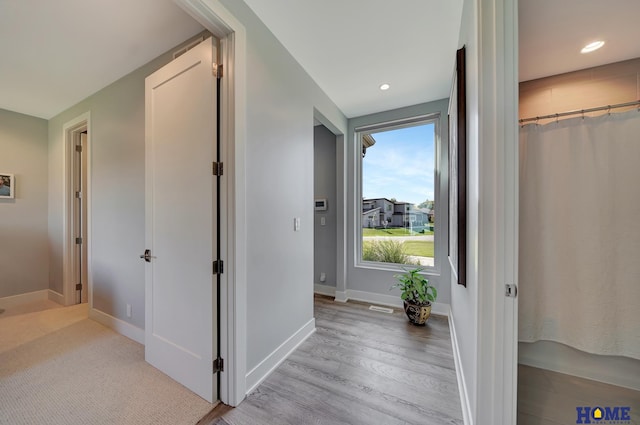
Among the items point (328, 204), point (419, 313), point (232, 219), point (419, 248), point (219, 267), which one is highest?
point (328, 204)

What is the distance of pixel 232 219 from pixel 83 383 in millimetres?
1692

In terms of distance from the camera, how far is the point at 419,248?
3143mm

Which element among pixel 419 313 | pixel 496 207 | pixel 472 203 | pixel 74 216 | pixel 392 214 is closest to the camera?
pixel 496 207

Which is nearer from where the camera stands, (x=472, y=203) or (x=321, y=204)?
(x=472, y=203)

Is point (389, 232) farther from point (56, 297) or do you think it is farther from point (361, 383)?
point (56, 297)

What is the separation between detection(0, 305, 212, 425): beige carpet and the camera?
55.4 inches

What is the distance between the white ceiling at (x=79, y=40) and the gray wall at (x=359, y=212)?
7.54 ft

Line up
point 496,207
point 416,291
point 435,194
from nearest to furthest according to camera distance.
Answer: point 496,207
point 416,291
point 435,194

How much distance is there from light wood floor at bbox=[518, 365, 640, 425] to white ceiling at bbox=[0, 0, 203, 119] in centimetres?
350

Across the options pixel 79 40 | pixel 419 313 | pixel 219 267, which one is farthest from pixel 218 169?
pixel 419 313

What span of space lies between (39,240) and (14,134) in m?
1.48

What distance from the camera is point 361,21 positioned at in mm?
1718

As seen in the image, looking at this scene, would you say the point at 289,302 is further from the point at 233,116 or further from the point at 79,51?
the point at 79,51

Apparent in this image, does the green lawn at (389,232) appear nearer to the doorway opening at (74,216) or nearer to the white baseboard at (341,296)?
the white baseboard at (341,296)
